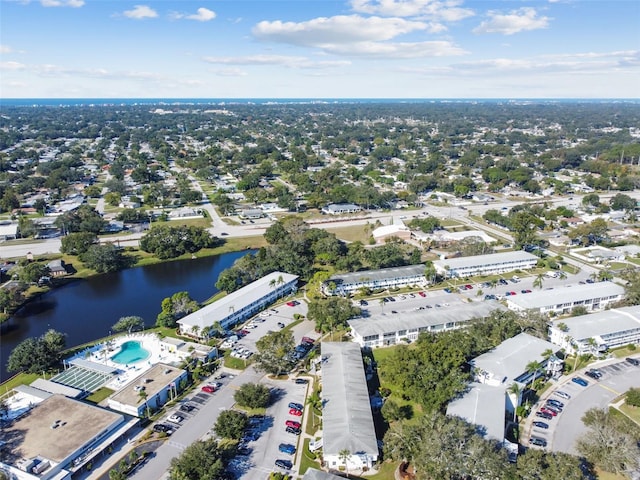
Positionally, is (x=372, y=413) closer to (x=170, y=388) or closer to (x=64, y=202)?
(x=170, y=388)

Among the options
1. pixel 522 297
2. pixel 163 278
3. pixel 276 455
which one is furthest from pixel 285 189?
pixel 276 455

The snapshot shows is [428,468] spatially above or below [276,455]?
above

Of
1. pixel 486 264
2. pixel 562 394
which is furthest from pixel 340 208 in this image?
pixel 562 394

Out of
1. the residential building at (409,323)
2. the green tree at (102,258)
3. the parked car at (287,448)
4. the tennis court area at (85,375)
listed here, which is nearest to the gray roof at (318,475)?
the parked car at (287,448)

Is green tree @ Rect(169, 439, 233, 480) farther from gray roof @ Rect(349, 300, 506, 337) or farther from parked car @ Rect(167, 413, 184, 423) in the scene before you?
gray roof @ Rect(349, 300, 506, 337)

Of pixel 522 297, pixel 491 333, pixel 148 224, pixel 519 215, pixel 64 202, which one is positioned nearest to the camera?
pixel 491 333

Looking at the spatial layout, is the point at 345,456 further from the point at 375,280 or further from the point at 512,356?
the point at 375,280

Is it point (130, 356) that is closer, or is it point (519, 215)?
point (130, 356)
